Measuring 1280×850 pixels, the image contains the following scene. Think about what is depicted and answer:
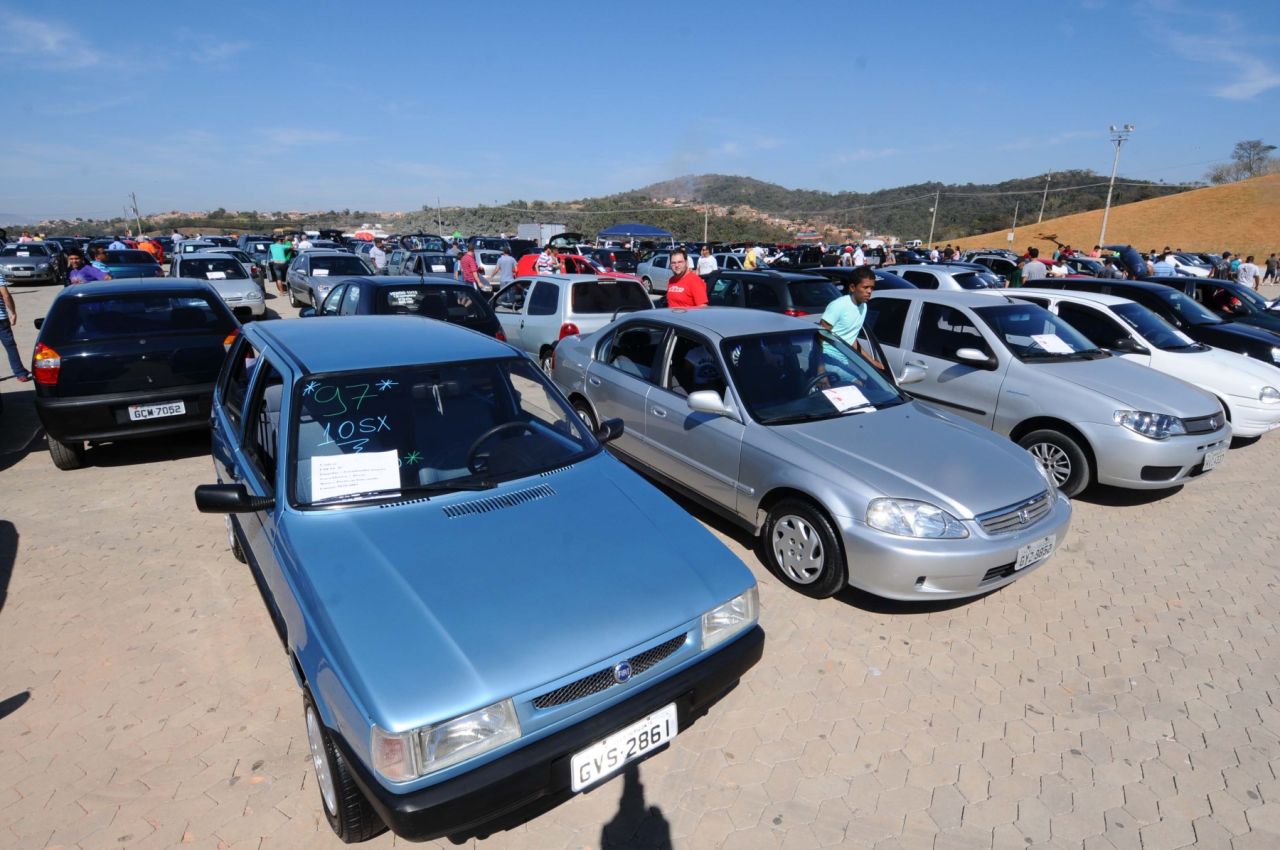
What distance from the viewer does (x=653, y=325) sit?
5.25m


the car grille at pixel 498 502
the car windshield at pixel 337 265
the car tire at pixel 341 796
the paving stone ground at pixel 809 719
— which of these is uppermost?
the car windshield at pixel 337 265

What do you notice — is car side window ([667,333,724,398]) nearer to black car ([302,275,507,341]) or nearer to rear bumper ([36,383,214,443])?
black car ([302,275,507,341])

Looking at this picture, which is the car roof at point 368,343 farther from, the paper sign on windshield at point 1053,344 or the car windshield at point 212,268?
the car windshield at point 212,268

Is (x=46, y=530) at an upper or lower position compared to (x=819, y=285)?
lower

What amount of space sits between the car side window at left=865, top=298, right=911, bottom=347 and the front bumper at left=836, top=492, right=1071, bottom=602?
3524 millimetres

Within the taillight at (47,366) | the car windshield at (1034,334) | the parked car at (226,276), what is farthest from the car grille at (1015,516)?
the parked car at (226,276)

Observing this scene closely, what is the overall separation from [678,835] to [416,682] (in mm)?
1226

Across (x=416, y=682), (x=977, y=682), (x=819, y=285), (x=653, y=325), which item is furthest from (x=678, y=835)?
(x=819, y=285)

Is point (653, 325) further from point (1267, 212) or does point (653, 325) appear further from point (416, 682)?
point (1267, 212)

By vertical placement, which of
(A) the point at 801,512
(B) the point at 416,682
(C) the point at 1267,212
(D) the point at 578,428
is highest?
(C) the point at 1267,212

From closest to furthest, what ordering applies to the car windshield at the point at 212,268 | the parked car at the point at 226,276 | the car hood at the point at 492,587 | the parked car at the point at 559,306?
the car hood at the point at 492,587 < the parked car at the point at 559,306 < the parked car at the point at 226,276 < the car windshield at the point at 212,268

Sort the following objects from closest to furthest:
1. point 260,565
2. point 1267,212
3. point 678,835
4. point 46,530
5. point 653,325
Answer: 1. point 678,835
2. point 260,565
3. point 46,530
4. point 653,325
5. point 1267,212

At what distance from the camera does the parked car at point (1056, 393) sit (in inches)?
203

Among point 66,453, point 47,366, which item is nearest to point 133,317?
point 47,366
